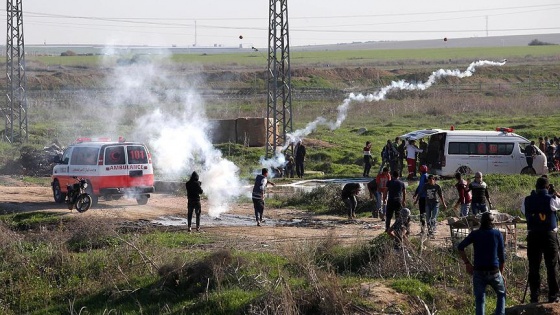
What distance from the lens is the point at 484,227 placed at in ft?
41.1

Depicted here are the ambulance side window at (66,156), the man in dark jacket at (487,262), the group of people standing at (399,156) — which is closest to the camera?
the man in dark jacket at (487,262)

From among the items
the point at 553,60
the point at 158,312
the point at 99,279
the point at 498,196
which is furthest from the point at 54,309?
the point at 553,60

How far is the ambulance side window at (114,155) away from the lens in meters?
25.5

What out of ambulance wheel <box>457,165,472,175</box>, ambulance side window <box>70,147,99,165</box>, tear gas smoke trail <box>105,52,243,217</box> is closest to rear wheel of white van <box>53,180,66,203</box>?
ambulance side window <box>70,147,99,165</box>

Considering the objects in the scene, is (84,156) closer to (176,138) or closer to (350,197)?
(350,197)

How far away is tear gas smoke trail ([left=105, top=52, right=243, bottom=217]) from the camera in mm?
27875

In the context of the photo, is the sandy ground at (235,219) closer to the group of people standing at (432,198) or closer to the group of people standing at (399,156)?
the group of people standing at (432,198)

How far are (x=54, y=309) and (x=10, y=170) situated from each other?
21.1 meters

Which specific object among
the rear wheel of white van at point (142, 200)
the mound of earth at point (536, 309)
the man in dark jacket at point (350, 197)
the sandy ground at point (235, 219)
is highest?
the man in dark jacket at point (350, 197)

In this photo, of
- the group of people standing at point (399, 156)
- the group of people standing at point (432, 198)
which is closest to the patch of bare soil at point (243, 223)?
the group of people standing at point (432, 198)

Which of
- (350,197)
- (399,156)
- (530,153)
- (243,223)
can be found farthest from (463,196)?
(399,156)

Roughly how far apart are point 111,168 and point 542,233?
1490 centimetres

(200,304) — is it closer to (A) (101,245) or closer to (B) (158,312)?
(B) (158,312)

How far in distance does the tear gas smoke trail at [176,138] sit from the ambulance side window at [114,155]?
288 cm
